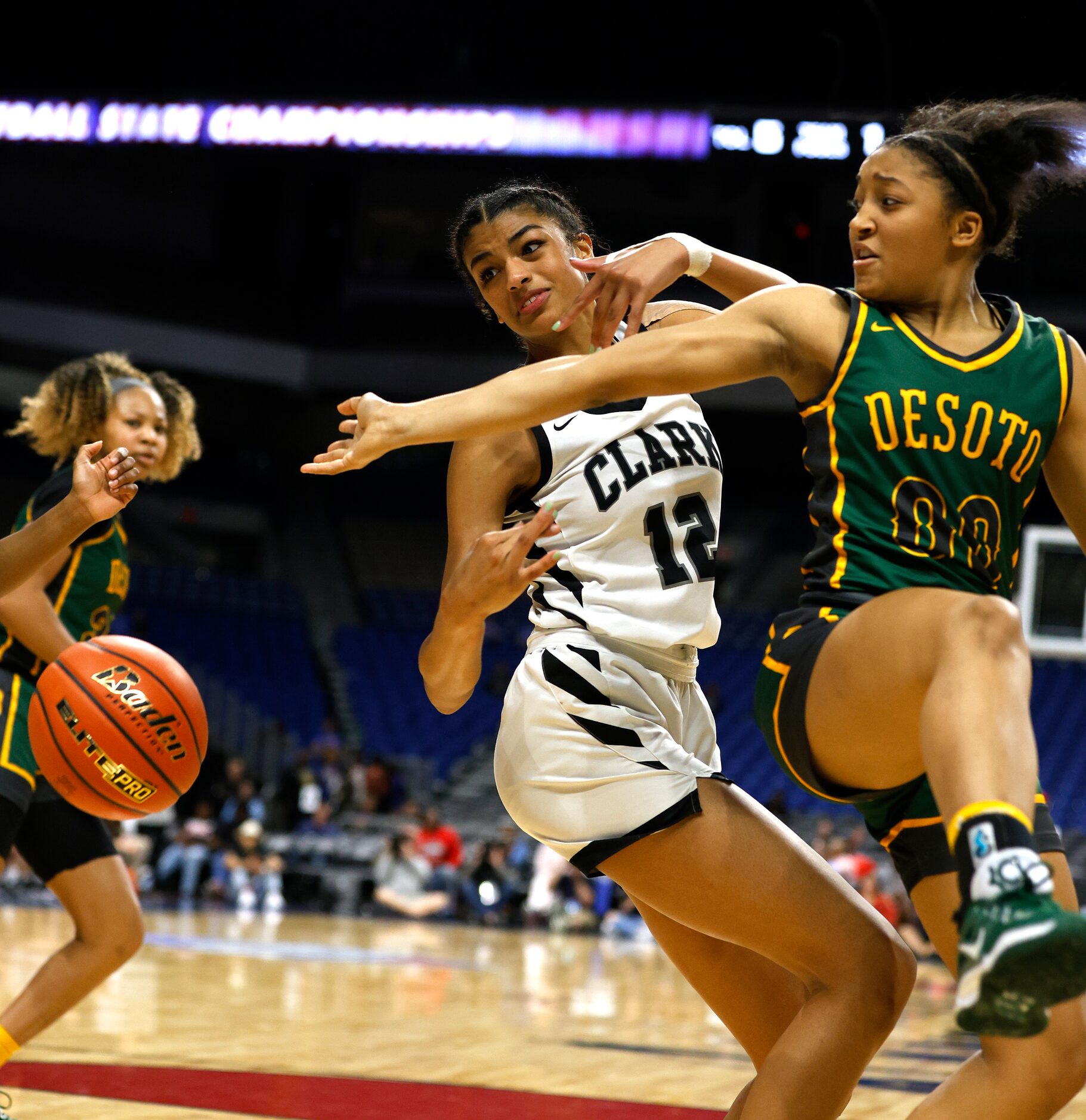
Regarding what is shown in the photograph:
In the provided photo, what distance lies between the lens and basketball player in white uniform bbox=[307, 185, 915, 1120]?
2297mm

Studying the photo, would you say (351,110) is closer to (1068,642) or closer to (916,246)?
(1068,642)

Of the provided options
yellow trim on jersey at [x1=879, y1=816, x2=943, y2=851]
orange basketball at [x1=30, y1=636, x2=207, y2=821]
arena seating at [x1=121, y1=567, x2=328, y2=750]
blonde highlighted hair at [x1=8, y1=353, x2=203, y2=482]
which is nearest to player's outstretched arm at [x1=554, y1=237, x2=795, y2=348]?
yellow trim on jersey at [x1=879, y1=816, x2=943, y2=851]

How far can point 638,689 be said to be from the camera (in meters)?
2.53

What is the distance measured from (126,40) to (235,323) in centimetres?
425

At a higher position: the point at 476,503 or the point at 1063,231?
the point at 1063,231

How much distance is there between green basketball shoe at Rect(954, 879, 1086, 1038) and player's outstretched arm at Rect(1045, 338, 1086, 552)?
0.78 m

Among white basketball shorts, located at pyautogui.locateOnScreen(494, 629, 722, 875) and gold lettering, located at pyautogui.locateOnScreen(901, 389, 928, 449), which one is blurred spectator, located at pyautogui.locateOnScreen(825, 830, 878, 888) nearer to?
white basketball shorts, located at pyautogui.locateOnScreen(494, 629, 722, 875)

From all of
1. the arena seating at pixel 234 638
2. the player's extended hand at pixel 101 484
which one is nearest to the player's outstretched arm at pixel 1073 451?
the player's extended hand at pixel 101 484

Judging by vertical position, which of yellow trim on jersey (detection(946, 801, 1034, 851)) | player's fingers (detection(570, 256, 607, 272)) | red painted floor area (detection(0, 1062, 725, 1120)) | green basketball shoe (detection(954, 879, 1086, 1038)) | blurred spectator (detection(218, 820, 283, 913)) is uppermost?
player's fingers (detection(570, 256, 607, 272))

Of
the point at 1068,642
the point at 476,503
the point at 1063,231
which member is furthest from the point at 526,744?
the point at 1063,231

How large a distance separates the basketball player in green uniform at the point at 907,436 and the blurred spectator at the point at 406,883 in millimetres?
10876

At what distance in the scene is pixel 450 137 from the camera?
16.4m

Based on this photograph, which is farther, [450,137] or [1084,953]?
[450,137]

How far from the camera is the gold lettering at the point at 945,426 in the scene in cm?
208
